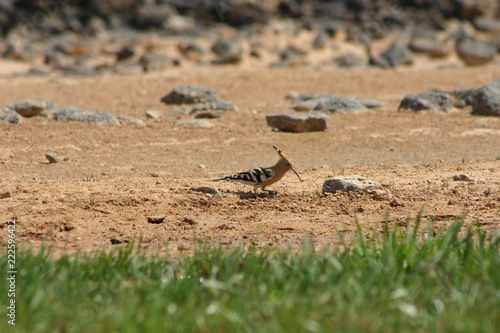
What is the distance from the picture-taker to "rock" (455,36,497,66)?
21656 millimetres

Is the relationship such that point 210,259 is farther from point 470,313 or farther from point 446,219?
point 446,219

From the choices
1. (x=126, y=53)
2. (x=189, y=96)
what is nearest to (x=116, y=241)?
(x=189, y=96)

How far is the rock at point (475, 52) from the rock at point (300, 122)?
11.6m

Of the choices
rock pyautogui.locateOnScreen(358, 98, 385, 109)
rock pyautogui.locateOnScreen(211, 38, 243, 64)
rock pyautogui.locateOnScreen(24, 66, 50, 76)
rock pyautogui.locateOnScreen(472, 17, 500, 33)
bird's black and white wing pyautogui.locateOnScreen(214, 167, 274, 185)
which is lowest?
rock pyautogui.locateOnScreen(24, 66, 50, 76)

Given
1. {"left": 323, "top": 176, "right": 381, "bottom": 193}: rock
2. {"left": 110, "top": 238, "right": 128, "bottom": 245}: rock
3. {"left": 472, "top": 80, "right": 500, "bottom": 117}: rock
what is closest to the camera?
{"left": 110, "top": 238, "right": 128, "bottom": 245}: rock

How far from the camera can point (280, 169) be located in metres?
7.86

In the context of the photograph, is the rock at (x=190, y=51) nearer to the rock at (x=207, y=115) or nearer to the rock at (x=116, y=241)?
the rock at (x=207, y=115)

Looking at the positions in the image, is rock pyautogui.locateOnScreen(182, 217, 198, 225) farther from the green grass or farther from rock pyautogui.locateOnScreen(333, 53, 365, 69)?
rock pyautogui.locateOnScreen(333, 53, 365, 69)

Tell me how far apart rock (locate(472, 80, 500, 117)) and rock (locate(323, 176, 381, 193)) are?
560 cm

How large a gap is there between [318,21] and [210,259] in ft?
84.6

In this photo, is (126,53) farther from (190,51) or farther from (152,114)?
(152,114)

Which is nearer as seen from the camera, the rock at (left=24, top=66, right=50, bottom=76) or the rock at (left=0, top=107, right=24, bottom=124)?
the rock at (left=0, top=107, right=24, bottom=124)

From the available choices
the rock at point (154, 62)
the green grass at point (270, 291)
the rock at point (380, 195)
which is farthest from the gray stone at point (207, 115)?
the rock at point (154, 62)

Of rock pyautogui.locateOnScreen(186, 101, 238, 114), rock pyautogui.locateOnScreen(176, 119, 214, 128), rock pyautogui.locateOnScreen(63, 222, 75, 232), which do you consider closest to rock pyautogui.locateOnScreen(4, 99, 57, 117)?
rock pyautogui.locateOnScreen(176, 119, 214, 128)
